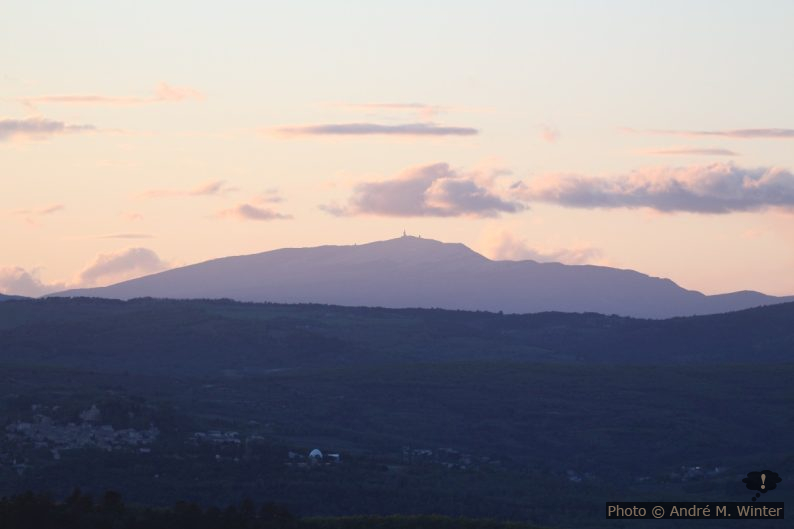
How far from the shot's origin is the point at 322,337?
434ft

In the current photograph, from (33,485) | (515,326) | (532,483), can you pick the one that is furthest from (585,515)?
(515,326)

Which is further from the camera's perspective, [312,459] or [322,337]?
[322,337]

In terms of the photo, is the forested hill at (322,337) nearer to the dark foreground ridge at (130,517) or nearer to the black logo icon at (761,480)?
the black logo icon at (761,480)

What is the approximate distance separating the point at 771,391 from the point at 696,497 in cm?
3455

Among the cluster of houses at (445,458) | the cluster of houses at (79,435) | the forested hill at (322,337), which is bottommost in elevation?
the cluster of houses at (445,458)

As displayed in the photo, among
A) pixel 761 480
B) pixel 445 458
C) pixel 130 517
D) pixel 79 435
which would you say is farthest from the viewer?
pixel 445 458

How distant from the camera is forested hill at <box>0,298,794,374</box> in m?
122

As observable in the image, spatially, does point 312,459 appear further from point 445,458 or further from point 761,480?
point 761,480

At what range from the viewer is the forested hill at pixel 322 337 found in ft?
402

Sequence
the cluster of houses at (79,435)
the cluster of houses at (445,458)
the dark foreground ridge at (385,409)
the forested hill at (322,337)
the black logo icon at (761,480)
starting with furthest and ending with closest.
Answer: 1. the forested hill at (322,337)
2. the cluster of houses at (445,458)
3. the cluster of houses at (79,435)
4. the dark foreground ridge at (385,409)
5. the black logo icon at (761,480)

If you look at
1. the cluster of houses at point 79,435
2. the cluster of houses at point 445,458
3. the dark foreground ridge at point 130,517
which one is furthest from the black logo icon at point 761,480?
the cluster of houses at point 79,435

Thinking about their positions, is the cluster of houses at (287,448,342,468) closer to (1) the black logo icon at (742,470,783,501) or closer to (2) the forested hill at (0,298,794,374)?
(1) the black logo icon at (742,470,783,501)

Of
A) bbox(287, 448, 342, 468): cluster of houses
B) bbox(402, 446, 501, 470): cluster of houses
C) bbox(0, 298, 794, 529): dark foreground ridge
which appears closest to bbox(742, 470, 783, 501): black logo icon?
bbox(0, 298, 794, 529): dark foreground ridge

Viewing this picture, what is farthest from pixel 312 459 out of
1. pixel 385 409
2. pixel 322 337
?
pixel 322 337
